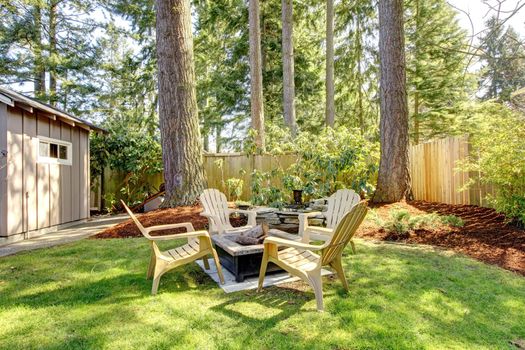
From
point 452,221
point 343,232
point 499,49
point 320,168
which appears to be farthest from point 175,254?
point 499,49

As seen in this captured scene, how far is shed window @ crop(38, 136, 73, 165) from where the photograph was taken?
602cm

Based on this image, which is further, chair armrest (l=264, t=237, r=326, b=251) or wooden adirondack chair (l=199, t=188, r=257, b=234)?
wooden adirondack chair (l=199, t=188, r=257, b=234)

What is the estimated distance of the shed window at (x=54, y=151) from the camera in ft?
19.8

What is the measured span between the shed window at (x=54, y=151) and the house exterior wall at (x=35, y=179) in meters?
0.09

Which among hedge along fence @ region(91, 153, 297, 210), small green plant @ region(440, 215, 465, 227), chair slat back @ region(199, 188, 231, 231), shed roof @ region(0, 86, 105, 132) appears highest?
shed roof @ region(0, 86, 105, 132)

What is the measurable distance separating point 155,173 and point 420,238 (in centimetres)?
759

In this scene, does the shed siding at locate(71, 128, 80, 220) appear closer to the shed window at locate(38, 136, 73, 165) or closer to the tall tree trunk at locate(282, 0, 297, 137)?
the shed window at locate(38, 136, 73, 165)

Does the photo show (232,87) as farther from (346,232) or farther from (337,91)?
(346,232)

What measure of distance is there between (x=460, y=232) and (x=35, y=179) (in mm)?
7248

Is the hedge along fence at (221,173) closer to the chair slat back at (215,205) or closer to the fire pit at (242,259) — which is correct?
the chair slat back at (215,205)

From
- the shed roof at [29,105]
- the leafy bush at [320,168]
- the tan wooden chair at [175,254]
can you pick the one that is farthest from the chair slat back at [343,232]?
the shed roof at [29,105]

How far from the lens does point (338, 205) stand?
14.1ft

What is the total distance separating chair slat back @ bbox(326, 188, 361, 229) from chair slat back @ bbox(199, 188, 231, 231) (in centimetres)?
142

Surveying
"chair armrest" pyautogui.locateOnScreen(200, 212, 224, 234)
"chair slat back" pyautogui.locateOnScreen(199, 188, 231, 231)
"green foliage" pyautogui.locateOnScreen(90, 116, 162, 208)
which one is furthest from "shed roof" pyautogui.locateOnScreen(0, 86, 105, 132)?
"chair armrest" pyautogui.locateOnScreen(200, 212, 224, 234)
